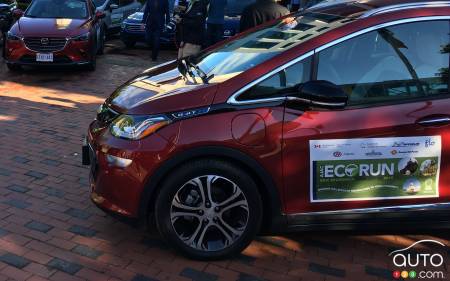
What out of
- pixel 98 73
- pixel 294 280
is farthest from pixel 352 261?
pixel 98 73

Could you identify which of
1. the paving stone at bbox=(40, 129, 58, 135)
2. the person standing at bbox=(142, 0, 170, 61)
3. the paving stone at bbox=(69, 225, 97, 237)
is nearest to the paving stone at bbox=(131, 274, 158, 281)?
the paving stone at bbox=(69, 225, 97, 237)

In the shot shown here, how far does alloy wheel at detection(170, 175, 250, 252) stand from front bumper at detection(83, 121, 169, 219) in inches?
9.9

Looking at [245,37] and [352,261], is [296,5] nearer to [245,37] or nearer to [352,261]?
[245,37]

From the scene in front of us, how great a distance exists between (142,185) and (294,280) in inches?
44.6

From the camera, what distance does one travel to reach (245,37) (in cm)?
438

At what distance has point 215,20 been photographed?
8.52 m

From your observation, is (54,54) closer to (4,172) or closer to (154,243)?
(4,172)

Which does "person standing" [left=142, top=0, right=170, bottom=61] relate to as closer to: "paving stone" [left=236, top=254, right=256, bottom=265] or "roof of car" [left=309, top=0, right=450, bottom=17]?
"roof of car" [left=309, top=0, right=450, bottom=17]

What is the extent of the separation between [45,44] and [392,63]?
7.40m

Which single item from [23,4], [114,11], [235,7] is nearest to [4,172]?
[235,7]

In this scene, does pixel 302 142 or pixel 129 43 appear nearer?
pixel 302 142

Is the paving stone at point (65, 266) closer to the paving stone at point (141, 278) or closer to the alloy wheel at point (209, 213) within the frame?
the paving stone at point (141, 278)

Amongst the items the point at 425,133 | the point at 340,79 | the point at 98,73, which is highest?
the point at 340,79

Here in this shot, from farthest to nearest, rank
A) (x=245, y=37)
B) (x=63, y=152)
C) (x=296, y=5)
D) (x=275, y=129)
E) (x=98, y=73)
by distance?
1. (x=296, y=5)
2. (x=98, y=73)
3. (x=63, y=152)
4. (x=245, y=37)
5. (x=275, y=129)
